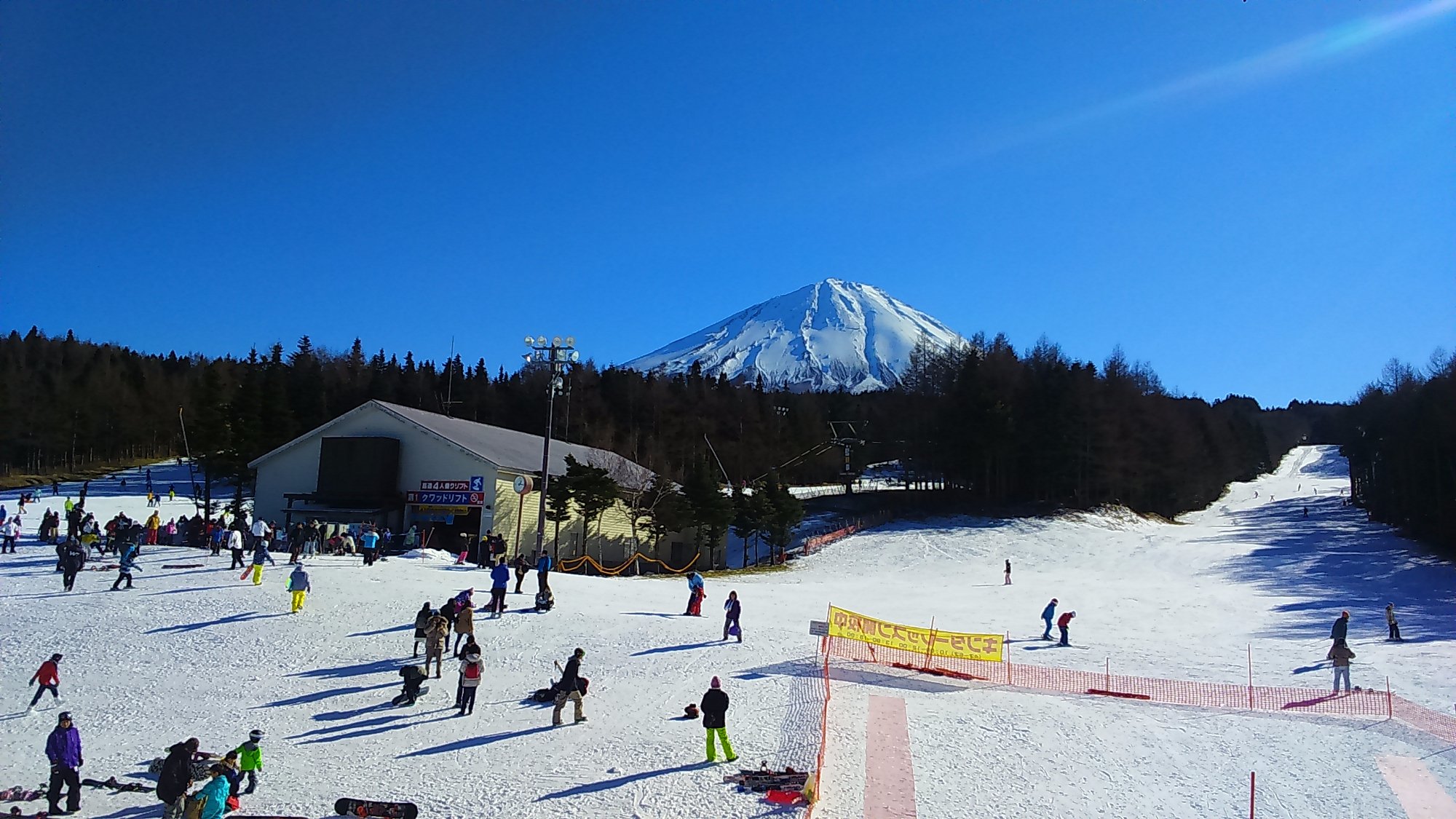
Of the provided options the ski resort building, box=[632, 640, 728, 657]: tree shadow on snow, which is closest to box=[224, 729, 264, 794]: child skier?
box=[632, 640, 728, 657]: tree shadow on snow

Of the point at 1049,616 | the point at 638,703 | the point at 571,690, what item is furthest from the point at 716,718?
the point at 1049,616

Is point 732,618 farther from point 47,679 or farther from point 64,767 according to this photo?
point 47,679

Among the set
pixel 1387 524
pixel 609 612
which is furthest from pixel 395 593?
pixel 1387 524

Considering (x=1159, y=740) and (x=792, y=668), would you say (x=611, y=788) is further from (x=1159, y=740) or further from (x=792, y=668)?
(x=1159, y=740)

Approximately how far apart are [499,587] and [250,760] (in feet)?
33.0

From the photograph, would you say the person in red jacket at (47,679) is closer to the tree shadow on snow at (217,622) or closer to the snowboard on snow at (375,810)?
the tree shadow on snow at (217,622)

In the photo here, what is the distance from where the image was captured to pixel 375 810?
1078 cm

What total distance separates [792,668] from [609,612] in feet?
22.1

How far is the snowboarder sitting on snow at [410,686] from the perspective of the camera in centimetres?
1561

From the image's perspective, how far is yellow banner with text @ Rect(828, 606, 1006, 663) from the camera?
20.8 metres

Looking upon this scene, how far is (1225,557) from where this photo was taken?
158 ft

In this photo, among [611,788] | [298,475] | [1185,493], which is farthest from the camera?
[1185,493]

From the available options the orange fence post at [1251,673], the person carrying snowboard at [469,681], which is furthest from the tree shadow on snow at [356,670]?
the orange fence post at [1251,673]

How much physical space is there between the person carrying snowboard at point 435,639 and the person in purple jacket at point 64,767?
5989mm
